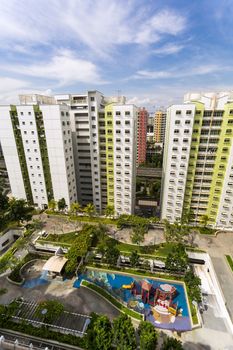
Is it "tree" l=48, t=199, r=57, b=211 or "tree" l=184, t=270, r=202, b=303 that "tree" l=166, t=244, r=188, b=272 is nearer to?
"tree" l=184, t=270, r=202, b=303

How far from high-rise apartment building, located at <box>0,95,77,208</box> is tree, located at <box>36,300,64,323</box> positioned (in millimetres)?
29751

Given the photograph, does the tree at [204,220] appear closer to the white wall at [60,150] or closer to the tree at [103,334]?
the tree at [103,334]

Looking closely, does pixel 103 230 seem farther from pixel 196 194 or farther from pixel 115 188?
pixel 196 194

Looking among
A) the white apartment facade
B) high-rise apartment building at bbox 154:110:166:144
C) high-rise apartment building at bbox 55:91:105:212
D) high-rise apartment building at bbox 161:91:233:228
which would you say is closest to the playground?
the white apartment facade

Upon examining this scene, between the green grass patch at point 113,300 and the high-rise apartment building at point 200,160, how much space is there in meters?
28.7

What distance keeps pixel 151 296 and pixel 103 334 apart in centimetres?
1585

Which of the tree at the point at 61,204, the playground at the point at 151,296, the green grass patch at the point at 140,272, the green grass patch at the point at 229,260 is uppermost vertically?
the tree at the point at 61,204

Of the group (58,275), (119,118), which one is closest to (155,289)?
(58,275)

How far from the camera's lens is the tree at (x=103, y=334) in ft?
71.8

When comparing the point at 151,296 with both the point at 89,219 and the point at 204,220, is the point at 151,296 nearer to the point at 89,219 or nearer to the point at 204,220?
the point at 204,220

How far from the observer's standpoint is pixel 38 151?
52.3 m

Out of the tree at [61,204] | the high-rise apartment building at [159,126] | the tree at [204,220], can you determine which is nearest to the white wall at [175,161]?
the tree at [204,220]

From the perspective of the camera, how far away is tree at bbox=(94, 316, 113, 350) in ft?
71.8

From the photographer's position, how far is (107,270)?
131ft
